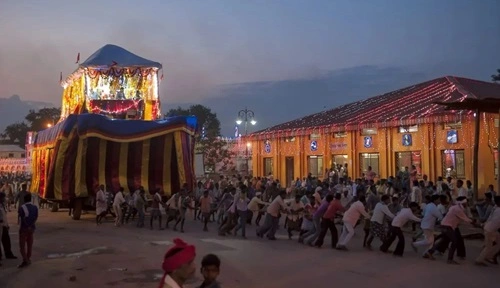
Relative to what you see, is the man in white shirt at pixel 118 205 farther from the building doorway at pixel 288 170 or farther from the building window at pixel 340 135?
the building doorway at pixel 288 170

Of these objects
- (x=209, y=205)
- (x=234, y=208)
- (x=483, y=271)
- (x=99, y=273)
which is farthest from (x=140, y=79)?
(x=483, y=271)

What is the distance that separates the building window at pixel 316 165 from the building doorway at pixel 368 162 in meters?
3.24

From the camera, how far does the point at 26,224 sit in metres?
11.9

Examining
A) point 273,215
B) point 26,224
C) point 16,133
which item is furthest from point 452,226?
point 16,133

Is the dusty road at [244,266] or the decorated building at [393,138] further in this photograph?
the decorated building at [393,138]

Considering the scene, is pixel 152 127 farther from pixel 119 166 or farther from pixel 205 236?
pixel 205 236

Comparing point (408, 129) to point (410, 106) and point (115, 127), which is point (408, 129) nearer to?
point (410, 106)

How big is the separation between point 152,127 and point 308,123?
16307mm

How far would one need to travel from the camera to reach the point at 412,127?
27828 mm

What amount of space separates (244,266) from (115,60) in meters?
18.4

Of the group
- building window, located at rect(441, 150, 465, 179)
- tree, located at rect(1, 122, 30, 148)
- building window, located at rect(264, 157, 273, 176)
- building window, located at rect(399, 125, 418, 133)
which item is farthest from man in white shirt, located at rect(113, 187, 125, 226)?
tree, located at rect(1, 122, 30, 148)

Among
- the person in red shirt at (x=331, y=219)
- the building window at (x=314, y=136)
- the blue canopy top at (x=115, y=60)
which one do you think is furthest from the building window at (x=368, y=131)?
the person in red shirt at (x=331, y=219)

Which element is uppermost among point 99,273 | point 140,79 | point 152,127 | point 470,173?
point 140,79

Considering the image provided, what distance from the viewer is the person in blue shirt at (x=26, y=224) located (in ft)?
39.0
